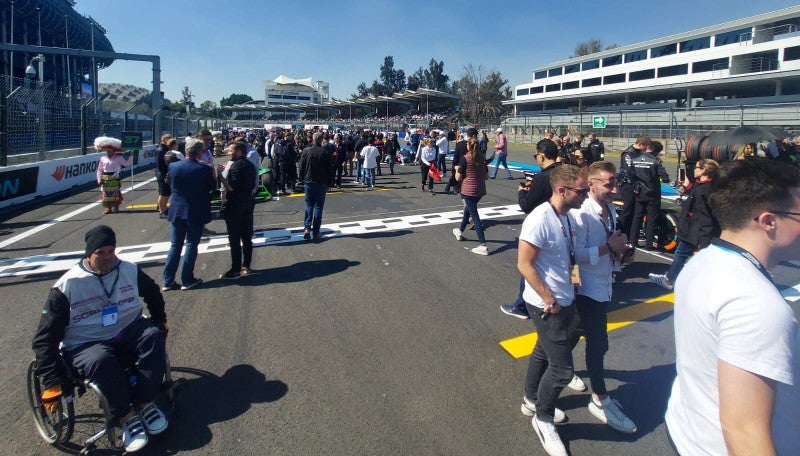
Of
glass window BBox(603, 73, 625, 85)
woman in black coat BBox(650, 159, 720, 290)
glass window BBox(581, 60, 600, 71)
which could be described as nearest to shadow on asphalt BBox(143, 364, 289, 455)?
woman in black coat BBox(650, 159, 720, 290)

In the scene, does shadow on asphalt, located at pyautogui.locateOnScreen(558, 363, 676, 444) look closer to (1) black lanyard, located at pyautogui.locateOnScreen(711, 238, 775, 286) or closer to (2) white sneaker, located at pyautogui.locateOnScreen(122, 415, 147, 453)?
(1) black lanyard, located at pyautogui.locateOnScreen(711, 238, 775, 286)

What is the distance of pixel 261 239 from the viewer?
864cm

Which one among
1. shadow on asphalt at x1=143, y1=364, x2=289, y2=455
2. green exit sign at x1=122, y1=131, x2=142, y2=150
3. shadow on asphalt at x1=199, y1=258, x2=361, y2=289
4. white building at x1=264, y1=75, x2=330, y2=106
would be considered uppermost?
white building at x1=264, y1=75, x2=330, y2=106

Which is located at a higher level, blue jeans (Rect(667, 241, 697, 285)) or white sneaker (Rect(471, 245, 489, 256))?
blue jeans (Rect(667, 241, 697, 285))

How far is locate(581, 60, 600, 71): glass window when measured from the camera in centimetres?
6719

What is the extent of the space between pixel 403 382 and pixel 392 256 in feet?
12.6

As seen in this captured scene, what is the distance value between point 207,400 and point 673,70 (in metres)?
65.8

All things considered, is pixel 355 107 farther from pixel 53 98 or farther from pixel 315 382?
pixel 315 382

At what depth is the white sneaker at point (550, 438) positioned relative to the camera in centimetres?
290

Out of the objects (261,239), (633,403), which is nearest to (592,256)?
(633,403)

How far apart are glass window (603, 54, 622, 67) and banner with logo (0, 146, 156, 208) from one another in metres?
64.9

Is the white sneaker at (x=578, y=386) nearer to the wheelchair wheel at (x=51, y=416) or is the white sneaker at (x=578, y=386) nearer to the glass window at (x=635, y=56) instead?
the wheelchair wheel at (x=51, y=416)

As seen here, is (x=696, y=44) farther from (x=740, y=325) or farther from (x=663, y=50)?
(x=740, y=325)

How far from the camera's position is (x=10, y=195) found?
11.4 metres
